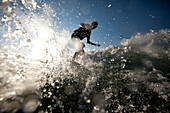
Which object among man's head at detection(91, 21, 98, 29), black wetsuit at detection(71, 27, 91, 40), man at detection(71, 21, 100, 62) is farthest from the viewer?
black wetsuit at detection(71, 27, 91, 40)

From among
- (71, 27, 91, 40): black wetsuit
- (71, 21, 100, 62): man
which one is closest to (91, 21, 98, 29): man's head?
(71, 21, 100, 62): man

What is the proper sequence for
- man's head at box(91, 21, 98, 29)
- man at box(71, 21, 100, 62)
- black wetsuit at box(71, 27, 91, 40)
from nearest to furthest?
1. man's head at box(91, 21, 98, 29)
2. man at box(71, 21, 100, 62)
3. black wetsuit at box(71, 27, 91, 40)

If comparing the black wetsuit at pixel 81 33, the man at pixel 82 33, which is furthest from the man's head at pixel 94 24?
the black wetsuit at pixel 81 33

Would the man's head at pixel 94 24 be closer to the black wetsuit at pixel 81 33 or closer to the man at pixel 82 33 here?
the man at pixel 82 33

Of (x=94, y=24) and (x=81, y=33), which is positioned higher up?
(x=94, y=24)

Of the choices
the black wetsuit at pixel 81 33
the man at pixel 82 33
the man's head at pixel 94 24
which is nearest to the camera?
the man's head at pixel 94 24

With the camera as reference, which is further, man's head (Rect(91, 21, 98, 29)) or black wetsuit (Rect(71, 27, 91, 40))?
black wetsuit (Rect(71, 27, 91, 40))

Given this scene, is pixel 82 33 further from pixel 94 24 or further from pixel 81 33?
pixel 94 24

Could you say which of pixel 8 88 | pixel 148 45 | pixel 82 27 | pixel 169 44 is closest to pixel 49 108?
pixel 8 88

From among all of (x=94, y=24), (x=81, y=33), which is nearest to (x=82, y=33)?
(x=81, y=33)

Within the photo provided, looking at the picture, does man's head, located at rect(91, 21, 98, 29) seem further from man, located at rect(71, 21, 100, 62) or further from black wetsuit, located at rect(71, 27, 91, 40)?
black wetsuit, located at rect(71, 27, 91, 40)

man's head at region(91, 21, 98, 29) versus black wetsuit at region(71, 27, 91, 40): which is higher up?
man's head at region(91, 21, 98, 29)

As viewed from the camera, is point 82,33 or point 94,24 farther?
point 82,33

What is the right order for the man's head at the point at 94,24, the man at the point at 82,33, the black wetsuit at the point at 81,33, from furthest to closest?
1. the black wetsuit at the point at 81,33
2. the man at the point at 82,33
3. the man's head at the point at 94,24
